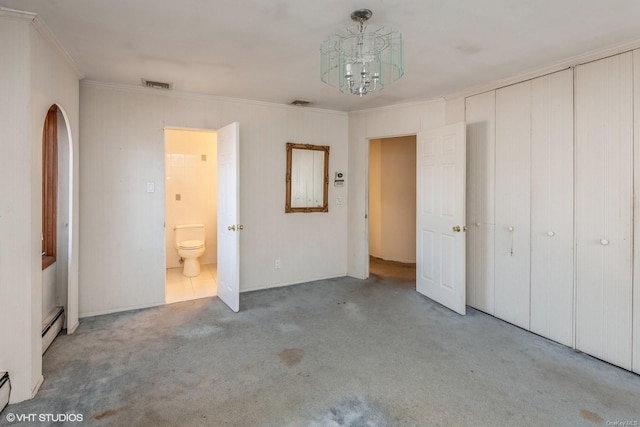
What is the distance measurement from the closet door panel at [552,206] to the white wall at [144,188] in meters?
2.55

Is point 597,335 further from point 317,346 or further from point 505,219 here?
point 317,346

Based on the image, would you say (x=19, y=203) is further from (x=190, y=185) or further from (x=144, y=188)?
(x=190, y=185)

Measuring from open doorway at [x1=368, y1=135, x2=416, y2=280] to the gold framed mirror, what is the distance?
1.50 metres

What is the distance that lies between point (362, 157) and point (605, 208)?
2698 mm

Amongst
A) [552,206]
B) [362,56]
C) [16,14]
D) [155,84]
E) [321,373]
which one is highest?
[155,84]

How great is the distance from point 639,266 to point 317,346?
94.2 inches

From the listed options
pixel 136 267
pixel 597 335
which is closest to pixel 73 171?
pixel 136 267

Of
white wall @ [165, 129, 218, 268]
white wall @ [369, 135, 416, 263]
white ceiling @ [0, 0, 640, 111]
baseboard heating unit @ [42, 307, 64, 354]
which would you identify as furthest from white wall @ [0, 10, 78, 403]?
white wall @ [369, 135, 416, 263]

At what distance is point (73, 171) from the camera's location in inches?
115

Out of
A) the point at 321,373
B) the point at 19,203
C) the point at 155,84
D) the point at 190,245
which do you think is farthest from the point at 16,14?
the point at 190,245

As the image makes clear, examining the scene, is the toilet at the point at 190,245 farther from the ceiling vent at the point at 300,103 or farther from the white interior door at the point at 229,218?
the ceiling vent at the point at 300,103

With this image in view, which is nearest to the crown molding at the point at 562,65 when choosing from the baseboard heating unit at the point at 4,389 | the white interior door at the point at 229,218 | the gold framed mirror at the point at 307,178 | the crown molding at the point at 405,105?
the crown molding at the point at 405,105

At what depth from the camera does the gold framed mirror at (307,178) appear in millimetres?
4293

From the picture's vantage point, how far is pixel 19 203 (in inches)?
77.8
